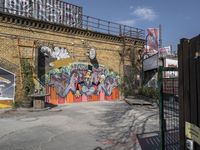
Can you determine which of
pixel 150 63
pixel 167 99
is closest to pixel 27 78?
pixel 150 63

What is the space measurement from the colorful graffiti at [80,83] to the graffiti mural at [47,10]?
4.38 m

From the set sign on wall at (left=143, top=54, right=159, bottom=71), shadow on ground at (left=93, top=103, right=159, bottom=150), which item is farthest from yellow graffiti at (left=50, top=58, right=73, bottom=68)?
sign on wall at (left=143, top=54, right=159, bottom=71)

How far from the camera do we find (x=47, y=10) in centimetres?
2556

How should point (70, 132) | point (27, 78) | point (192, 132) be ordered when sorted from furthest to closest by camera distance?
point (27, 78) → point (70, 132) → point (192, 132)

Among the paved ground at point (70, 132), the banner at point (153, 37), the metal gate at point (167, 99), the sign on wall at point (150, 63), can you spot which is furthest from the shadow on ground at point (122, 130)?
the banner at point (153, 37)

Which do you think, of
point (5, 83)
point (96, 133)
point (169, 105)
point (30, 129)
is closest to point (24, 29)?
point (5, 83)

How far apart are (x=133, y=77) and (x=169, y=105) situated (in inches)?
983

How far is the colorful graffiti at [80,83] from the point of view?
77.0 ft

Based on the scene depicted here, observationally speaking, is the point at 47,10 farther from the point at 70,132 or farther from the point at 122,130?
the point at 122,130

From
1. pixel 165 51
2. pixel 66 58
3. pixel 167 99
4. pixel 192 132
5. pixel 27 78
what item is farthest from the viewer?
pixel 165 51

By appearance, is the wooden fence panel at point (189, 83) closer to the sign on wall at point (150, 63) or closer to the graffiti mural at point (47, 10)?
the graffiti mural at point (47, 10)

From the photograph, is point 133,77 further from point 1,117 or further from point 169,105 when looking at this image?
point 169,105

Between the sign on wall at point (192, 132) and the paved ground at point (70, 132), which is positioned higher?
the sign on wall at point (192, 132)

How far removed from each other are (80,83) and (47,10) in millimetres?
6635
